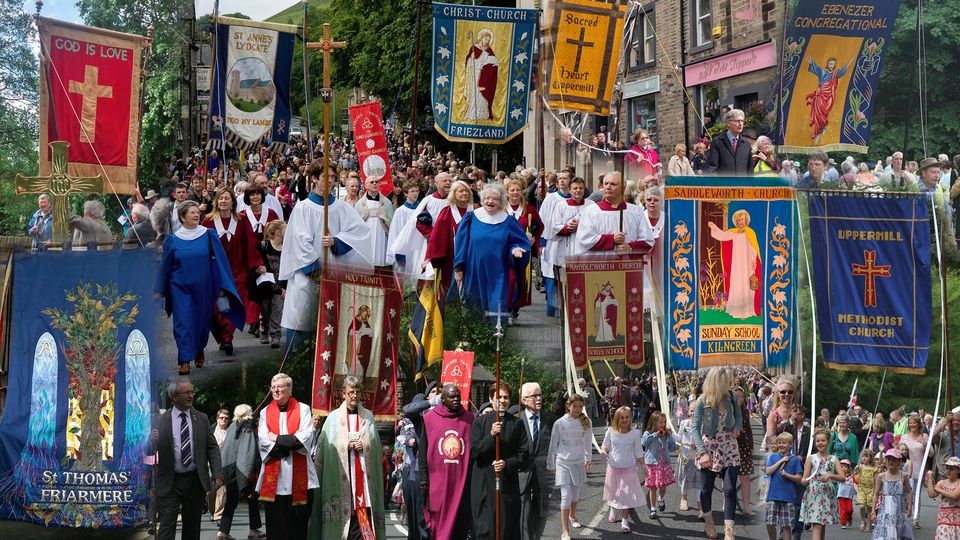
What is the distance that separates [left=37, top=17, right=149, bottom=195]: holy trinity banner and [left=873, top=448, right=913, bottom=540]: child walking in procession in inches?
283

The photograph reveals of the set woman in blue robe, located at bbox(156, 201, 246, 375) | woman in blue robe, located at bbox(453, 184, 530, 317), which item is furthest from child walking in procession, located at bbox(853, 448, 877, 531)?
woman in blue robe, located at bbox(156, 201, 246, 375)

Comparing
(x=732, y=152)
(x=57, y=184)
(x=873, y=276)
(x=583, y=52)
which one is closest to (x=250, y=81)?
(x=57, y=184)

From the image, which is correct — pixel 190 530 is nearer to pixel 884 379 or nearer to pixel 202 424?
pixel 202 424

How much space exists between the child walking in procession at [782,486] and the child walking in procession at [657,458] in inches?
38.9

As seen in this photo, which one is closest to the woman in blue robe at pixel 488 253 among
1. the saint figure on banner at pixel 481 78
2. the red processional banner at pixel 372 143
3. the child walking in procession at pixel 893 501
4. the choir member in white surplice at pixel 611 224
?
the choir member in white surplice at pixel 611 224

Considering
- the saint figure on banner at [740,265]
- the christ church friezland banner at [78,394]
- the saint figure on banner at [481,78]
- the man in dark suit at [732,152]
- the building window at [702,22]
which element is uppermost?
the building window at [702,22]

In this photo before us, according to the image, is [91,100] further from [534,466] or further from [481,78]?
[534,466]

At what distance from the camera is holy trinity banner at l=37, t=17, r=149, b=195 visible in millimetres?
11461

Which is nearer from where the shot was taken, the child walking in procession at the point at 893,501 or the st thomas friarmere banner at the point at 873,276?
the child walking in procession at the point at 893,501

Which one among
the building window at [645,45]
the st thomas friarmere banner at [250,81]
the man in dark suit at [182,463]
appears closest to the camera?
the man in dark suit at [182,463]

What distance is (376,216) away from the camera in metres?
13.7

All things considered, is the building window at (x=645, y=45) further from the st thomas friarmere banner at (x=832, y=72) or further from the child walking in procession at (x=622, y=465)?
the child walking in procession at (x=622, y=465)

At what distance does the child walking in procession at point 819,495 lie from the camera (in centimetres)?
1156

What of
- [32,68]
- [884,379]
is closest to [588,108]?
[884,379]
